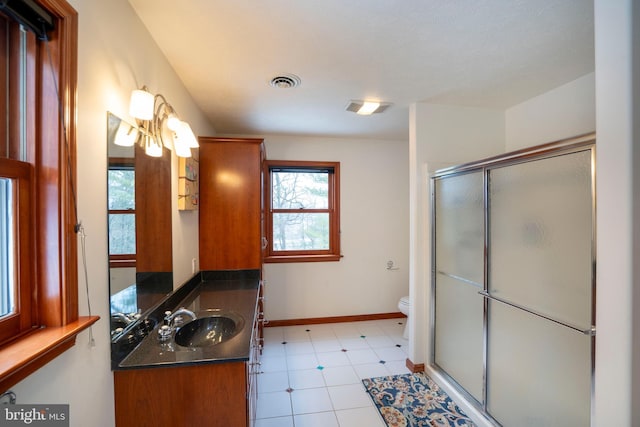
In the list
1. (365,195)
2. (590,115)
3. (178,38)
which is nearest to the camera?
(178,38)

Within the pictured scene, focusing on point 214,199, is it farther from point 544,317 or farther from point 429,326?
point 544,317

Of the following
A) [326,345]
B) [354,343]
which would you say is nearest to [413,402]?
[354,343]

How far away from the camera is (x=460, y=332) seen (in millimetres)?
2109

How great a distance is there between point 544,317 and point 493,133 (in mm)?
1783

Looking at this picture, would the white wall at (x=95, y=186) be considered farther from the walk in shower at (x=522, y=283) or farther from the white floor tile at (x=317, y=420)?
the walk in shower at (x=522, y=283)

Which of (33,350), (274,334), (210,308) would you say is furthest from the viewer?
(274,334)

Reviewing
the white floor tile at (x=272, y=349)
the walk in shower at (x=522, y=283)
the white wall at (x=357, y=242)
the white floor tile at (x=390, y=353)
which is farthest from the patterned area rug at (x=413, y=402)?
the white wall at (x=357, y=242)

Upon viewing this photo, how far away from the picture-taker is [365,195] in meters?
3.58

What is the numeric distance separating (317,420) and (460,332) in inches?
50.1

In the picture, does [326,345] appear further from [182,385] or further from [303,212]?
[182,385]

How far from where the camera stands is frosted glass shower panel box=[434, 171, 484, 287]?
1940 mm

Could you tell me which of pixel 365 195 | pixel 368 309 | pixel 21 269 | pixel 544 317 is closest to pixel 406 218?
pixel 365 195

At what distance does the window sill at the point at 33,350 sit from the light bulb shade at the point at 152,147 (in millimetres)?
896

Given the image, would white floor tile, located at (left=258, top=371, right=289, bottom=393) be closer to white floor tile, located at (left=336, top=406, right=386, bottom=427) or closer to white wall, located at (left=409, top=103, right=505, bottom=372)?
white floor tile, located at (left=336, top=406, right=386, bottom=427)
